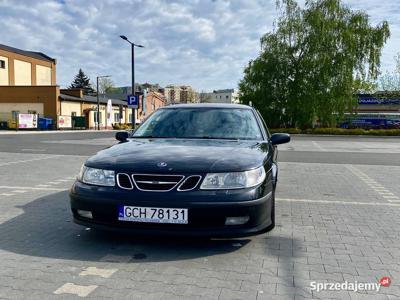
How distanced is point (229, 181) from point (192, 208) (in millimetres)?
442

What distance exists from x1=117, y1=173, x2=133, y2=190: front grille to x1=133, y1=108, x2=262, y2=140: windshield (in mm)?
1382

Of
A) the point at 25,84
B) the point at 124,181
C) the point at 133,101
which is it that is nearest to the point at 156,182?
the point at 124,181

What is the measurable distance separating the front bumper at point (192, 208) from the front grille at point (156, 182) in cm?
6

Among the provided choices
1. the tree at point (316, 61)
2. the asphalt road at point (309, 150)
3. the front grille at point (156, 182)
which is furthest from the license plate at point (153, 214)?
the tree at point (316, 61)

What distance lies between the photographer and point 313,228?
16.7 feet

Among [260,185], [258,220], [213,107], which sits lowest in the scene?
[258,220]

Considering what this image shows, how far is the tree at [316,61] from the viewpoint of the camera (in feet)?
115

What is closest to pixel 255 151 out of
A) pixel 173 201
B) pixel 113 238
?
pixel 173 201

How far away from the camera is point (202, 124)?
5.31 meters

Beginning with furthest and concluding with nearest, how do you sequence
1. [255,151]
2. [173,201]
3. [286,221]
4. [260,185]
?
[286,221]
[255,151]
[260,185]
[173,201]

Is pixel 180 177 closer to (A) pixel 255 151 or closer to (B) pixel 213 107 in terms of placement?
(A) pixel 255 151

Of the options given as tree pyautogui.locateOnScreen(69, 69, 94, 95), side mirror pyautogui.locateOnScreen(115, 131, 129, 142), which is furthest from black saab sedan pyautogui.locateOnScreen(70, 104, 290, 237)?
tree pyautogui.locateOnScreen(69, 69, 94, 95)

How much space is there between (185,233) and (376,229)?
2.75 meters

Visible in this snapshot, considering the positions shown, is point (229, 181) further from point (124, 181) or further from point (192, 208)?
point (124, 181)
